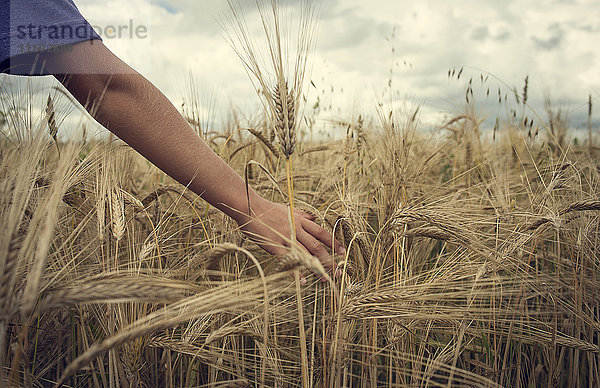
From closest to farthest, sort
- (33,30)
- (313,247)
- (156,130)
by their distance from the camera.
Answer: (33,30)
(156,130)
(313,247)

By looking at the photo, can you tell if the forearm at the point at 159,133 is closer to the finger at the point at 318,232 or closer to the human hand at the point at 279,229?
the human hand at the point at 279,229

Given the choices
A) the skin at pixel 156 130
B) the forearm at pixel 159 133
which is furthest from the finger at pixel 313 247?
the forearm at pixel 159 133

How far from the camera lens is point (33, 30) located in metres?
0.83

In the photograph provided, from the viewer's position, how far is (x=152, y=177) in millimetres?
2406

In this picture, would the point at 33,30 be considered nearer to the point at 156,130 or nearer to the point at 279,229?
the point at 156,130

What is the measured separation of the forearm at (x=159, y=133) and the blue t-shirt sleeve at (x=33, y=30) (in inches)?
3.4

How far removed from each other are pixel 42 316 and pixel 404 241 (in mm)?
1149

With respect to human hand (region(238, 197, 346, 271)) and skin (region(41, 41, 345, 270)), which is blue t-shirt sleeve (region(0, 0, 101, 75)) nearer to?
skin (region(41, 41, 345, 270))

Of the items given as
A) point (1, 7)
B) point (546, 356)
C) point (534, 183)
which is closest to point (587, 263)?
point (546, 356)

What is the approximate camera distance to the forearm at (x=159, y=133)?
2.96ft

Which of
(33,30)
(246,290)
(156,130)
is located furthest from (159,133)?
(246,290)

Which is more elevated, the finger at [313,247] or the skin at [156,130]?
the skin at [156,130]

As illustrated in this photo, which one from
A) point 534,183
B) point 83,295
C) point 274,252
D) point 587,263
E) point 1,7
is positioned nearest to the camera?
point 83,295

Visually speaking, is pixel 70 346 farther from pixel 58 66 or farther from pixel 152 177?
pixel 152 177
